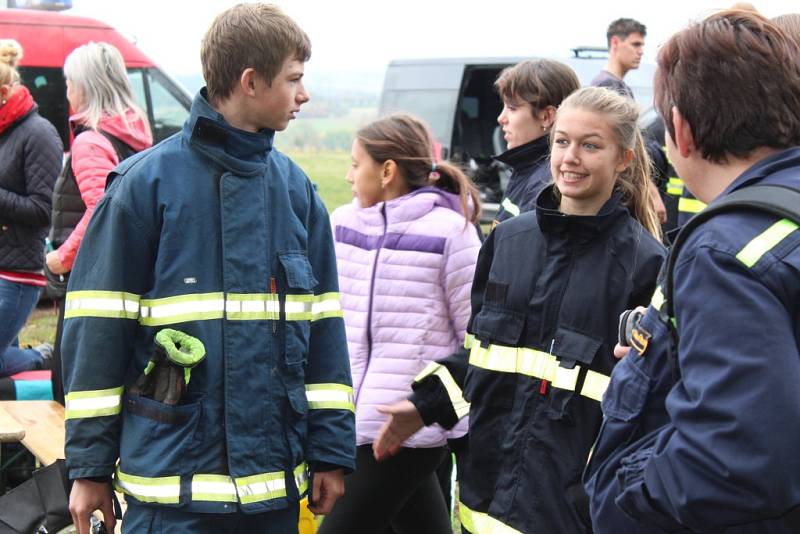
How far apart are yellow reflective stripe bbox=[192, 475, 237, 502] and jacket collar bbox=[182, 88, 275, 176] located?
754 millimetres

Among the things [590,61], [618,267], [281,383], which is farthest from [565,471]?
[590,61]

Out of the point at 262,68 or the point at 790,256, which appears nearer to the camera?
the point at 790,256

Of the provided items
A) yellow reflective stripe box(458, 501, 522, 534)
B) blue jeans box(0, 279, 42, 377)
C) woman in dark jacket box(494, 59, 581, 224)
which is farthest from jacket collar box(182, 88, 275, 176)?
blue jeans box(0, 279, 42, 377)

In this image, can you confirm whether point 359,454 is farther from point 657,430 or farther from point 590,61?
point 590,61

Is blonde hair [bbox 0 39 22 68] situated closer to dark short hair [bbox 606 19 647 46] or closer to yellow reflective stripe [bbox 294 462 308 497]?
yellow reflective stripe [bbox 294 462 308 497]

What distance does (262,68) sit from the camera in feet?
8.43

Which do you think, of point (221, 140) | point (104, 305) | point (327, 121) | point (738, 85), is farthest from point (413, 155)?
point (327, 121)

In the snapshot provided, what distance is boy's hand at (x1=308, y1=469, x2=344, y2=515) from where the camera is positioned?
2.72 m

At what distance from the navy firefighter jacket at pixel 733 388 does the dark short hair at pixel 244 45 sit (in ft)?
4.27

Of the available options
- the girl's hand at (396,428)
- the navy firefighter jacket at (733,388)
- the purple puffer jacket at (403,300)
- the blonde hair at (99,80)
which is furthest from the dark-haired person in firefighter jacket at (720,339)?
the blonde hair at (99,80)

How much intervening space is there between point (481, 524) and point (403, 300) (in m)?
0.96

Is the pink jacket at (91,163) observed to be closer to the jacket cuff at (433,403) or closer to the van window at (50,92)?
the jacket cuff at (433,403)

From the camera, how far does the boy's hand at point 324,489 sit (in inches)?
107

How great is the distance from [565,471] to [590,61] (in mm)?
10903
